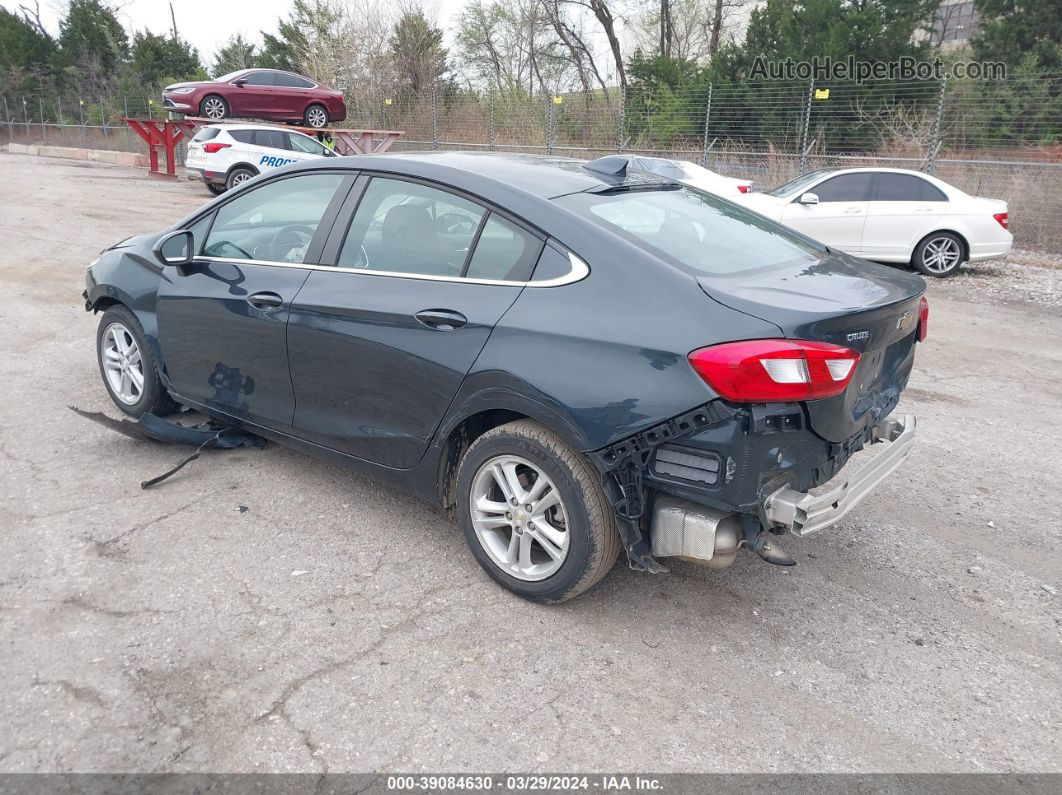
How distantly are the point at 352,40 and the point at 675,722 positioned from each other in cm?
3464

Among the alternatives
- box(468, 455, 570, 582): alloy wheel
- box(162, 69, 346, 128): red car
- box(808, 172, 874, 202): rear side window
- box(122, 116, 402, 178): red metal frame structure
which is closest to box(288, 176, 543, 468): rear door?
box(468, 455, 570, 582): alloy wheel

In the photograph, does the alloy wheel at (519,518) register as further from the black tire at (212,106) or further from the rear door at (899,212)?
the black tire at (212,106)

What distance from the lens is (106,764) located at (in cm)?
242

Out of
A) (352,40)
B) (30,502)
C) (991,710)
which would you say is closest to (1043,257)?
(991,710)

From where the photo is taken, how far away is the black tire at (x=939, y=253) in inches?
448

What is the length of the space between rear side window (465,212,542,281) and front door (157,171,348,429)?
904 mm

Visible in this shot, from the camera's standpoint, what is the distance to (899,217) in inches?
451

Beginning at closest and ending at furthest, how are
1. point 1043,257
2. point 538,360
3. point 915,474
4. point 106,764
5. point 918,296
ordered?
1. point 106,764
2. point 538,360
3. point 918,296
4. point 915,474
5. point 1043,257

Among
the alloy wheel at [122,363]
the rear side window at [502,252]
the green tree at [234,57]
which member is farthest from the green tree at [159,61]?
the rear side window at [502,252]

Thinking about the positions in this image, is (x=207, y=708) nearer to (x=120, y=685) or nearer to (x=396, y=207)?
(x=120, y=685)

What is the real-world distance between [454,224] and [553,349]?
32.7 inches

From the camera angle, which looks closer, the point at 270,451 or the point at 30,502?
the point at 30,502

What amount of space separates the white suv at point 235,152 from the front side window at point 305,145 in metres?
0.11

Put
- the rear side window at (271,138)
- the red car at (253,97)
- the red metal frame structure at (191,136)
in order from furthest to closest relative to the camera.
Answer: the red metal frame structure at (191,136)
the red car at (253,97)
the rear side window at (271,138)
